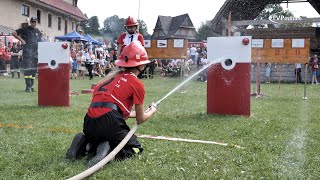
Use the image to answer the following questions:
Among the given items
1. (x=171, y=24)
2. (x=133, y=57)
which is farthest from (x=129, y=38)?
(x=171, y=24)

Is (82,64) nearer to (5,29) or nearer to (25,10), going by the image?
(5,29)

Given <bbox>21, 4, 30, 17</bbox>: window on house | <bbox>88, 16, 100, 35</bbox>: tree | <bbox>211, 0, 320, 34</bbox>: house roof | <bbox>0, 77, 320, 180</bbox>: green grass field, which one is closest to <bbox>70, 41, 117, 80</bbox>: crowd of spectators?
<bbox>211, 0, 320, 34</bbox>: house roof

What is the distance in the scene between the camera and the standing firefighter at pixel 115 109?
14.4ft

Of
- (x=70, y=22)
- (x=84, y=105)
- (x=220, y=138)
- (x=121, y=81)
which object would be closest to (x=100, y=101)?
(x=121, y=81)

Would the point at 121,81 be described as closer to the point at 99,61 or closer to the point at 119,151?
the point at 119,151

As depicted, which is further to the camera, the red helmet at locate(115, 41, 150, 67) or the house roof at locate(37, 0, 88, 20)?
the house roof at locate(37, 0, 88, 20)

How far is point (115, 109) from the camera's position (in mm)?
4426

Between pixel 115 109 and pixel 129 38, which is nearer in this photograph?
pixel 115 109

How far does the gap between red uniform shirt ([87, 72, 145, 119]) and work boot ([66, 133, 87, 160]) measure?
278mm

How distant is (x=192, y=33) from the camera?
254ft

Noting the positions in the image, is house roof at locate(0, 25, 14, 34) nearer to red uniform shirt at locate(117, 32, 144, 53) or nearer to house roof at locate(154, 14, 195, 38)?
red uniform shirt at locate(117, 32, 144, 53)

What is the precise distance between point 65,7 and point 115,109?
1863 inches

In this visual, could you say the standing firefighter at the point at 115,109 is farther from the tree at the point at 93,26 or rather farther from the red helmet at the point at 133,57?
the tree at the point at 93,26

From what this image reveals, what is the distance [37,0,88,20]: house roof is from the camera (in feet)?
147
